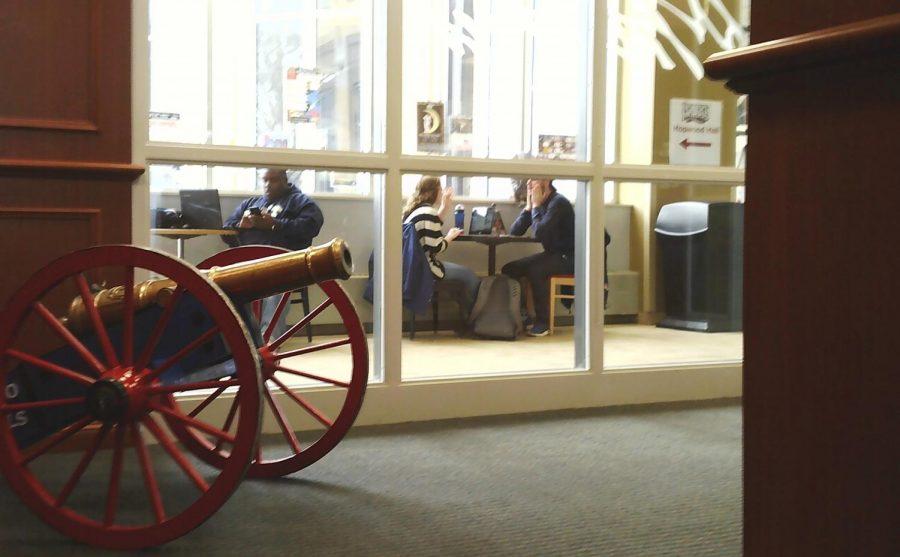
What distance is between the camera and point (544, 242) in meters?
4.41

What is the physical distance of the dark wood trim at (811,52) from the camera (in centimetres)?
77

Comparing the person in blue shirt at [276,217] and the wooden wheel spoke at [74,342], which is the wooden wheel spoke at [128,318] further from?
the person in blue shirt at [276,217]

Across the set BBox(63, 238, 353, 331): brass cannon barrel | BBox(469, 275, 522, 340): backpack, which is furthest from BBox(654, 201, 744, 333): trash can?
BBox(63, 238, 353, 331): brass cannon barrel

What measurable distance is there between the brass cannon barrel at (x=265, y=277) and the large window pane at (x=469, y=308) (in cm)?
117

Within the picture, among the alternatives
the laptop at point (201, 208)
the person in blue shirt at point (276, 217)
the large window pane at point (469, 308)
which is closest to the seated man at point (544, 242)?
the large window pane at point (469, 308)

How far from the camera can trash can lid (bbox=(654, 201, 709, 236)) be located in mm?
3750

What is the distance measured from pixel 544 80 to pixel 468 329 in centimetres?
136

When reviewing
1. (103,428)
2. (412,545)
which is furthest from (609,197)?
(103,428)

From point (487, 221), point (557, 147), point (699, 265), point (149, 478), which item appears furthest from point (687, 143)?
point (149, 478)

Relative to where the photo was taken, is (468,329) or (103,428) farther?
(468,329)

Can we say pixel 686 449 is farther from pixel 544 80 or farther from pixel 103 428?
pixel 544 80

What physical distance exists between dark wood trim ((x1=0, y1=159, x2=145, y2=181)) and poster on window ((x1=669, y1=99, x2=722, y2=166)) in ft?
6.94

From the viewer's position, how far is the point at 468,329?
4.45 metres

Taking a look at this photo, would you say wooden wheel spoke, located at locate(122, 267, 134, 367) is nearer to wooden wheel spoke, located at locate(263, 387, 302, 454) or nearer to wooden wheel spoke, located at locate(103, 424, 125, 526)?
wooden wheel spoke, located at locate(103, 424, 125, 526)
